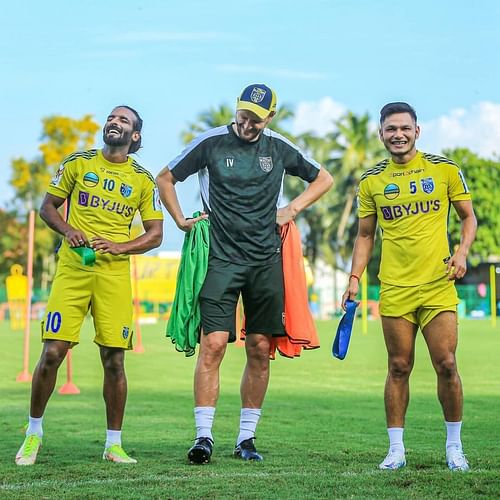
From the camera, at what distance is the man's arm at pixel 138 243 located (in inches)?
296

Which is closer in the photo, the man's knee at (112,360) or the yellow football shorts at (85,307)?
the yellow football shorts at (85,307)

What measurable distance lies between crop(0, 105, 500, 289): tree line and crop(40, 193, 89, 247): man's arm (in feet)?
193

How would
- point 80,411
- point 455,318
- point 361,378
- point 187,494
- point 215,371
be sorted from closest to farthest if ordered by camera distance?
1. point 187,494
2. point 455,318
3. point 215,371
4. point 80,411
5. point 361,378

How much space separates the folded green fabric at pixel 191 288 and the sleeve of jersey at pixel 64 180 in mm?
879

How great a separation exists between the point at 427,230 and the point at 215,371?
1747 millimetres

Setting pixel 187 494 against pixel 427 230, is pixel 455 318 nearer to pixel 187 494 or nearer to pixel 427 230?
pixel 427 230

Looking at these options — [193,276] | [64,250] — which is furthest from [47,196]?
[193,276]

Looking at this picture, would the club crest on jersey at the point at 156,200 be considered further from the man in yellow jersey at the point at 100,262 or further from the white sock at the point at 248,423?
the white sock at the point at 248,423

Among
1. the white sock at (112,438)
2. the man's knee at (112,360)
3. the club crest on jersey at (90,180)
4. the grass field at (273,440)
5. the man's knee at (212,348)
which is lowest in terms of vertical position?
the grass field at (273,440)

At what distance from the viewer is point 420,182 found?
713cm

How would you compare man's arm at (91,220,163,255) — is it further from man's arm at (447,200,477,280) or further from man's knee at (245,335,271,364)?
man's arm at (447,200,477,280)

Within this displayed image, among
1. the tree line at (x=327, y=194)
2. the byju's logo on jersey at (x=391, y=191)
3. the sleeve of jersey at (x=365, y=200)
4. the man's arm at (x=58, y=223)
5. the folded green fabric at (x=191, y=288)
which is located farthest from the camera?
the tree line at (x=327, y=194)

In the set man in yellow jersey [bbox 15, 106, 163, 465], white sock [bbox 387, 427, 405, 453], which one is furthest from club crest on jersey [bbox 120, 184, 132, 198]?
white sock [bbox 387, 427, 405, 453]

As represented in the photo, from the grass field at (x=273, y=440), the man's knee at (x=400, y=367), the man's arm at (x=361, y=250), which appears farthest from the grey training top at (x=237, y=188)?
the grass field at (x=273, y=440)
